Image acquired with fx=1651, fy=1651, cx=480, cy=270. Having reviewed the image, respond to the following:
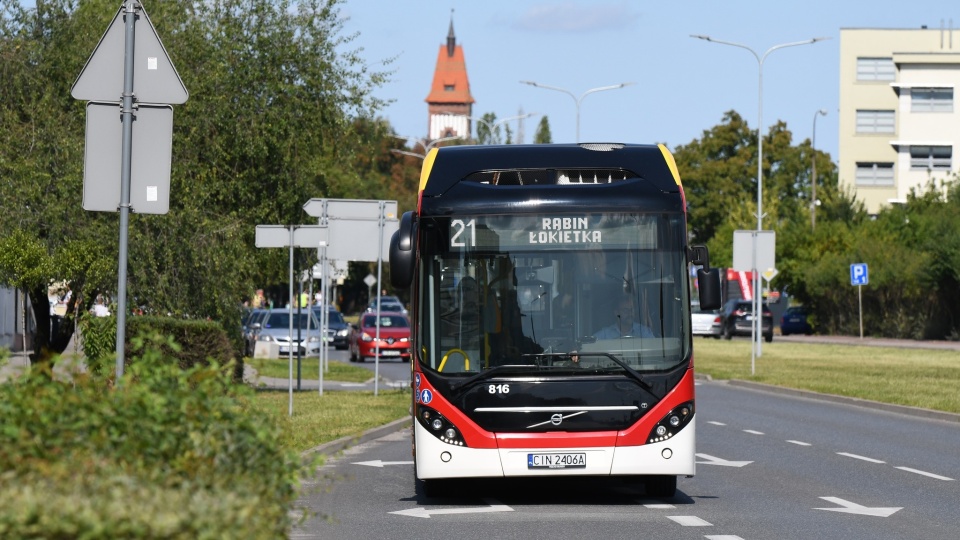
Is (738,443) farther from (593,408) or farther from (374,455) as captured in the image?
(593,408)

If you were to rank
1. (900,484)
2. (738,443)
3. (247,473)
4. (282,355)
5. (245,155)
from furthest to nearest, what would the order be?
(282,355) → (245,155) → (738,443) → (900,484) → (247,473)

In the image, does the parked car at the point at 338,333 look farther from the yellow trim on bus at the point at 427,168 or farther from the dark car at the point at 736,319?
the yellow trim on bus at the point at 427,168

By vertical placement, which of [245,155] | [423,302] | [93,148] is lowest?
[423,302]

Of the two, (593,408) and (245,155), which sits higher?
(245,155)

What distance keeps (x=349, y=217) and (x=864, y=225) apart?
54369 millimetres

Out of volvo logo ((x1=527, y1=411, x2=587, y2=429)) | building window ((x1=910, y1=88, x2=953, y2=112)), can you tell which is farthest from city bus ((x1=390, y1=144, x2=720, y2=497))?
building window ((x1=910, y1=88, x2=953, y2=112))

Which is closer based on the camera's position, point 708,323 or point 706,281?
point 706,281

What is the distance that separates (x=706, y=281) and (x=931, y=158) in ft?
274

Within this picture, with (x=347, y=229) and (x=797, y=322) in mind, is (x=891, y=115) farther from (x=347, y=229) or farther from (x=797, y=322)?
(x=347, y=229)

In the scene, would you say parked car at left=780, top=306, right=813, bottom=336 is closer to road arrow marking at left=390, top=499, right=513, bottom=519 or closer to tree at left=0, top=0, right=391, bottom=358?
tree at left=0, top=0, right=391, bottom=358

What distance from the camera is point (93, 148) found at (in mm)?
9766

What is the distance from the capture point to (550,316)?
1270cm

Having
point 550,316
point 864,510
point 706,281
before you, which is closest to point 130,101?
point 550,316

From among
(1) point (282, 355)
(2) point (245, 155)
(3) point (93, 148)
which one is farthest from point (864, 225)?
(3) point (93, 148)
